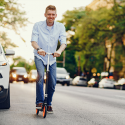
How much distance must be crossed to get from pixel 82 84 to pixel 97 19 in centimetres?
893

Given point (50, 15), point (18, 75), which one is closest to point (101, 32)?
point (18, 75)

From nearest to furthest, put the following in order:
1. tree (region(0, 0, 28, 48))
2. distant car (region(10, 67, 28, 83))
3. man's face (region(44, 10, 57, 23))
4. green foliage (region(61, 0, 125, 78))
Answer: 1. man's face (region(44, 10, 57, 23))
2. tree (region(0, 0, 28, 48))
3. green foliage (region(61, 0, 125, 78))
4. distant car (region(10, 67, 28, 83))

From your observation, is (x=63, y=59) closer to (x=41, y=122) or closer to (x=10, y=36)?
(x=10, y=36)

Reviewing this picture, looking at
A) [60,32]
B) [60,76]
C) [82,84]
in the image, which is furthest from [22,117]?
[82,84]

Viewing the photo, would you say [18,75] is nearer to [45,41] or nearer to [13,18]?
[13,18]

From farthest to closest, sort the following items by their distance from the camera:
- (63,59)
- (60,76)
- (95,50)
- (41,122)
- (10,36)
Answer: (63,59)
(95,50)
(60,76)
(10,36)
(41,122)

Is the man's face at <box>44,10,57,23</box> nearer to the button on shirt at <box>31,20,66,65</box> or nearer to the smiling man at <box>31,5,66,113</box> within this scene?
the smiling man at <box>31,5,66,113</box>

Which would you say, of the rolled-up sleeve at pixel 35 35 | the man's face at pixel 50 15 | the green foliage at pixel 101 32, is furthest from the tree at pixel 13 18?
the man's face at pixel 50 15

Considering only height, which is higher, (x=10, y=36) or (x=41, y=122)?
(x=10, y=36)

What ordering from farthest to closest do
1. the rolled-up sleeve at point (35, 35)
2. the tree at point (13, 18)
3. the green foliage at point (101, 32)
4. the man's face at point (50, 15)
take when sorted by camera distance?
the green foliage at point (101, 32) → the tree at point (13, 18) → the rolled-up sleeve at point (35, 35) → the man's face at point (50, 15)

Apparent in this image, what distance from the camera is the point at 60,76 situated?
3158 centimetres

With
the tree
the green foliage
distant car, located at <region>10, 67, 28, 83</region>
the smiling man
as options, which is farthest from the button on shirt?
distant car, located at <region>10, 67, 28, 83</region>

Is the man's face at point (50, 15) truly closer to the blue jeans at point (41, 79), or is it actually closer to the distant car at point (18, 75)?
the blue jeans at point (41, 79)

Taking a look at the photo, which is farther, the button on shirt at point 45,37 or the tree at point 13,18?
the tree at point 13,18
